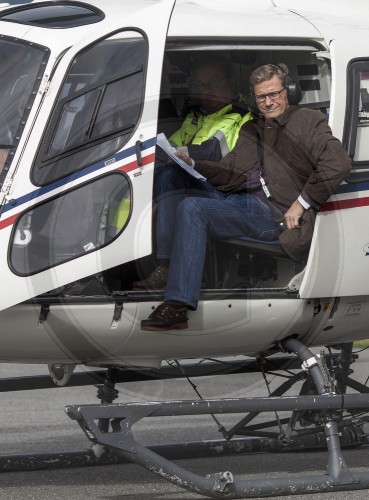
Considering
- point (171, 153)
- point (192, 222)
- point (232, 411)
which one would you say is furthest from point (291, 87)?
point (232, 411)

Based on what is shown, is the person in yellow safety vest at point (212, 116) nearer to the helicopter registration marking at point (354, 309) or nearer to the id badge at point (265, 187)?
the id badge at point (265, 187)

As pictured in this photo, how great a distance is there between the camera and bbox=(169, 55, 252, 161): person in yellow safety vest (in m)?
6.48

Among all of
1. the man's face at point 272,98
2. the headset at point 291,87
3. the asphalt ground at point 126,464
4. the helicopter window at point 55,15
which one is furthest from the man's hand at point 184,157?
the asphalt ground at point 126,464

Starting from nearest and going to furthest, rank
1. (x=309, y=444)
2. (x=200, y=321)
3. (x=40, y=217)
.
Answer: (x=40, y=217), (x=200, y=321), (x=309, y=444)

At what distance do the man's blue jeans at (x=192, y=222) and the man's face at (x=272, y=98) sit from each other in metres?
0.48

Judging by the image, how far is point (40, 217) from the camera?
5.80 metres

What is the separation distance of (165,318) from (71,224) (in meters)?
0.69

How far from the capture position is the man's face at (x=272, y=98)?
6.40 metres

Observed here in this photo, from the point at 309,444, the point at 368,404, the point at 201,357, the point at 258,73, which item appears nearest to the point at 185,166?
the point at 258,73

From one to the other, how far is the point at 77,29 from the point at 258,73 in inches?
41.0

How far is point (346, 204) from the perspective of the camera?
6.32 m

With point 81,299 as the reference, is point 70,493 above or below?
below

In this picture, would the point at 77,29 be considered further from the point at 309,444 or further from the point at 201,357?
the point at 309,444

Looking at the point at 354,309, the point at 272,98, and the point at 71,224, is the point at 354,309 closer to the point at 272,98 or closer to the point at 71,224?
the point at 272,98
